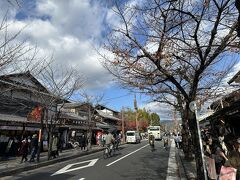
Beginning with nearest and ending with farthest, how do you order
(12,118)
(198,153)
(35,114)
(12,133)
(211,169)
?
1. (211,169)
2. (198,153)
3. (12,118)
4. (12,133)
5. (35,114)

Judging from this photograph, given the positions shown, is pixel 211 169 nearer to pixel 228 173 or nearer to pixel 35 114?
pixel 228 173

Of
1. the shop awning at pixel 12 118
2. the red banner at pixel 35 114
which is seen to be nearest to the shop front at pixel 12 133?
the shop awning at pixel 12 118

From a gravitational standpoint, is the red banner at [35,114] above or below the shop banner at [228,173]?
above

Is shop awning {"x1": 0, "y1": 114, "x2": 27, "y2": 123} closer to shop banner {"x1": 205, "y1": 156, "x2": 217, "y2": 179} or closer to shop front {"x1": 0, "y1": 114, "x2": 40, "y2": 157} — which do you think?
shop front {"x1": 0, "y1": 114, "x2": 40, "y2": 157}

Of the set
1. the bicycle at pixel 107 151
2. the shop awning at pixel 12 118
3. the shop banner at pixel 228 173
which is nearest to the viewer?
the shop banner at pixel 228 173

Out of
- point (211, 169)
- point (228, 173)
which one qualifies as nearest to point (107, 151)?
point (211, 169)

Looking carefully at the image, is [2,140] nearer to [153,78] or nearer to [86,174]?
[86,174]

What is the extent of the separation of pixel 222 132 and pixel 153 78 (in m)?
9.42

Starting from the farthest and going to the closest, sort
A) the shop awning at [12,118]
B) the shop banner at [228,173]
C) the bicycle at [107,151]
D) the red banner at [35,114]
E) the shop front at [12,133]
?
the red banner at [35,114]
the bicycle at [107,151]
the shop front at [12,133]
the shop awning at [12,118]
the shop banner at [228,173]

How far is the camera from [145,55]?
9875mm

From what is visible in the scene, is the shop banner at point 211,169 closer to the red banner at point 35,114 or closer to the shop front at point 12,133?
the shop front at point 12,133

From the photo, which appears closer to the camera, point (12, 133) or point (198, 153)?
point (198, 153)

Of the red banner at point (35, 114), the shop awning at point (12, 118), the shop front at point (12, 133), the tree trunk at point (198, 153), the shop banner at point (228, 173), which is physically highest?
the red banner at point (35, 114)

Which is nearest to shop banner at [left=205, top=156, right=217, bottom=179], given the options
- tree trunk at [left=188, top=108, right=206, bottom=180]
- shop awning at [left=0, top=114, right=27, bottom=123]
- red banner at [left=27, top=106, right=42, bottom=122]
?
tree trunk at [left=188, top=108, right=206, bottom=180]
